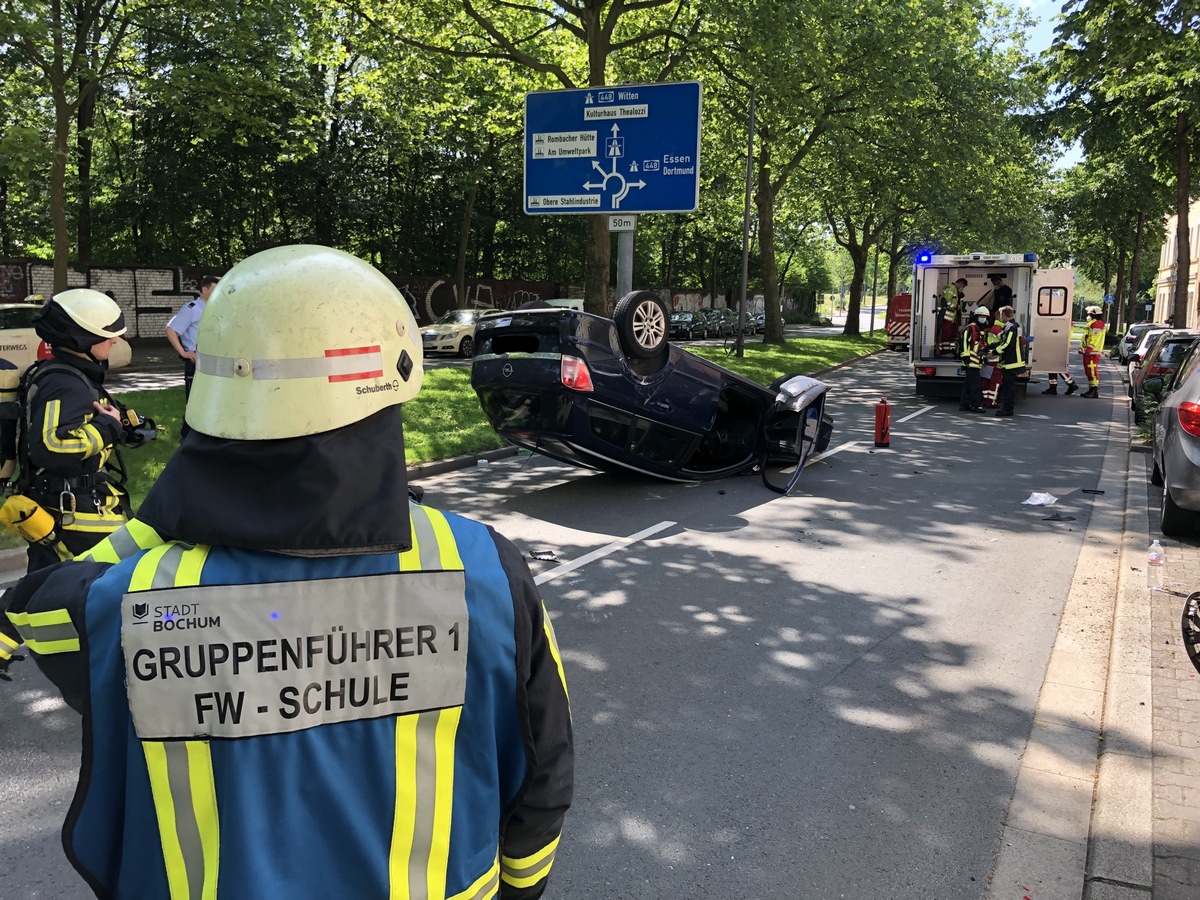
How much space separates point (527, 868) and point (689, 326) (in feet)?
134

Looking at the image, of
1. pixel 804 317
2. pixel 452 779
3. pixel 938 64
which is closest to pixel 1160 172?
pixel 938 64

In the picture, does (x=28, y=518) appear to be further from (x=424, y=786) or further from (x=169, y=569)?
(x=424, y=786)

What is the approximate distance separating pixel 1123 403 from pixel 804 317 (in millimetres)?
51652

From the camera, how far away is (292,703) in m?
1.40

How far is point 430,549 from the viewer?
146 centimetres

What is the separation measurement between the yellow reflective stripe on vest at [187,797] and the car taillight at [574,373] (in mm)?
6366

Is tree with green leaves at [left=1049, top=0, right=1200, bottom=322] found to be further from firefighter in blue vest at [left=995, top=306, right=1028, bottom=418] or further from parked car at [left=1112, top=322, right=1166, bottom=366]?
parked car at [left=1112, top=322, right=1166, bottom=366]

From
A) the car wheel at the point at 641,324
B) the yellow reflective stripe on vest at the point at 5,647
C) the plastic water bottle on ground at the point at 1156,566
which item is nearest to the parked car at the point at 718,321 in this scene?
the car wheel at the point at 641,324

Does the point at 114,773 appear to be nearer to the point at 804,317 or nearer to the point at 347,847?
the point at 347,847

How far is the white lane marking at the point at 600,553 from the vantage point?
641 centimetres

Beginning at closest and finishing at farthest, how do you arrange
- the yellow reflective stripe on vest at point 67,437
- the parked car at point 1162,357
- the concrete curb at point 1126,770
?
the concrete curb at point 1126,770, the yellow reflective stripe on vest at point 67,437, the parked car at point 1162,357

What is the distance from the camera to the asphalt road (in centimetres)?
326

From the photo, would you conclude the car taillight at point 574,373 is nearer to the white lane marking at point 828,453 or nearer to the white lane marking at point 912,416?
the white lane marking at point 828,453

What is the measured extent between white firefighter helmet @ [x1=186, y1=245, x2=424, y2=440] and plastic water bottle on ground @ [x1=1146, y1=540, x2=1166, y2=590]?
20.4ft
